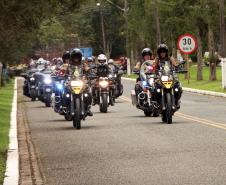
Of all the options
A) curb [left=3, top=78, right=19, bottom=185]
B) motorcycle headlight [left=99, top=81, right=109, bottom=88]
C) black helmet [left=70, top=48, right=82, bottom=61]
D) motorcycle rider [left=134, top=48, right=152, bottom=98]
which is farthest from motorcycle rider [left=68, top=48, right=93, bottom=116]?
motorcycle headlight [left=99, top=81, right=109, bottom=88]

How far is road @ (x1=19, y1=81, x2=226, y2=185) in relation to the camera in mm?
10828

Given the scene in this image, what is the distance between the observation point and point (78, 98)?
19.3 m

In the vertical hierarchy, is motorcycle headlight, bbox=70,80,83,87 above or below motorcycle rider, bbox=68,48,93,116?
below

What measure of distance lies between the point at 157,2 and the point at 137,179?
45544 millimetres

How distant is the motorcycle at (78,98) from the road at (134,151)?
1.10 feet

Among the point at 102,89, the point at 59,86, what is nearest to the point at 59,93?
the point at 59,86

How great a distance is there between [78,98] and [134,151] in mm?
5625

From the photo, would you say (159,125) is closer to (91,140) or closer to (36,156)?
(91,140)

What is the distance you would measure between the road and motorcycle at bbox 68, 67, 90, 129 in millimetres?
336

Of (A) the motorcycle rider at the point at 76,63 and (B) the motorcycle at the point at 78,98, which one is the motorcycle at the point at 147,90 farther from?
(B) the motorcycle at the point at 78,98

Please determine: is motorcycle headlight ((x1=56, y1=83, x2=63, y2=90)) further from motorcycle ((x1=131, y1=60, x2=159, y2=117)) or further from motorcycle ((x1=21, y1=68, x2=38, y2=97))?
motorcycle ((x1=21, y1=68, x2=38, y2=97))

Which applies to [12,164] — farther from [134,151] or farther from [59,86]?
[59,86]

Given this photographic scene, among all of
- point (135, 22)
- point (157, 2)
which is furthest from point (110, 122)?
point (135, 22)

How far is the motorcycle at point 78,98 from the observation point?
758 inches
